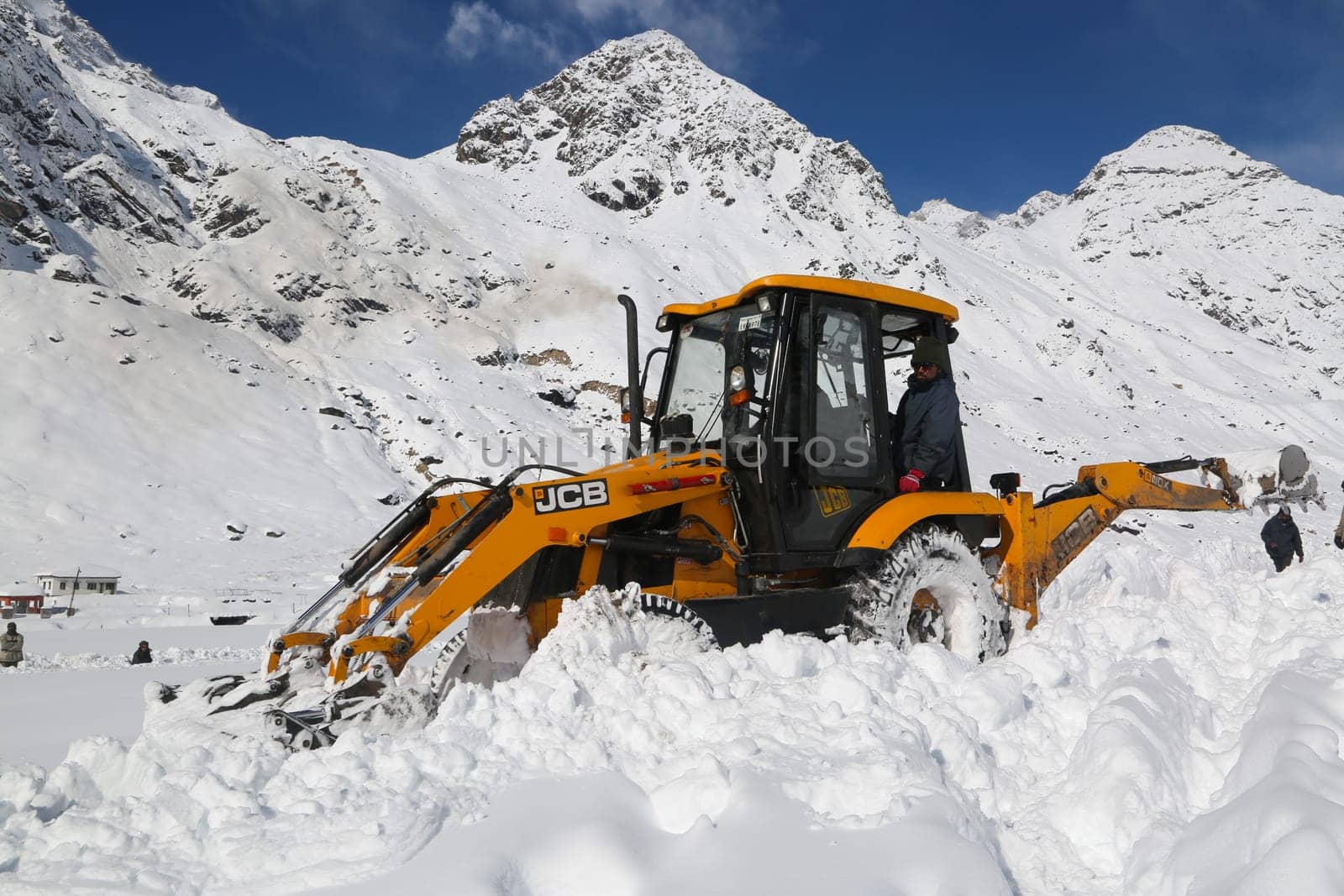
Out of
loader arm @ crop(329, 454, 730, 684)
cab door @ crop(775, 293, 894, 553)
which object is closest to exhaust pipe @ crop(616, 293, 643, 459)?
loader arm @ crop(329, 454, 730, 684)

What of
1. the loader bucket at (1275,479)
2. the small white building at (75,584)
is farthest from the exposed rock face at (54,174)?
the loader bucket at (1275,479)

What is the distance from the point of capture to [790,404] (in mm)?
4816

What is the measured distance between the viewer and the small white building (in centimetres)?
1705

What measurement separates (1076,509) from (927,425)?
64.4 inches

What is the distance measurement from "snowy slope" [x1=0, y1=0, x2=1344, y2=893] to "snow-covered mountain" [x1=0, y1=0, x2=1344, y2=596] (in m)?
0.24

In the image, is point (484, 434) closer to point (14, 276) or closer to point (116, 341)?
point (116, 341)

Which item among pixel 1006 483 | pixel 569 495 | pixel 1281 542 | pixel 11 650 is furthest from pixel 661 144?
pixel 569 495

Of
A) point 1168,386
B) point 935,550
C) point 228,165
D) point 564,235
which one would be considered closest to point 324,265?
point 228,165

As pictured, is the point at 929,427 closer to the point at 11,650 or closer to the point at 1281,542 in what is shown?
the point at 1281,542

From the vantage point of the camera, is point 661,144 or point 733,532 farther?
point 661,144

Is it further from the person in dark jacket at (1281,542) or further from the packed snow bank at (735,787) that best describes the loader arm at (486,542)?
the person in dark jacket at (1281,542)

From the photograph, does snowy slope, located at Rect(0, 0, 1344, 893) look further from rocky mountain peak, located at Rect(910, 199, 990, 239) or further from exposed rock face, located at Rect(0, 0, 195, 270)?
rocky mountain peak, located at Rect(910, 199, 990, 239)

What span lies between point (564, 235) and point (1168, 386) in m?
40.3

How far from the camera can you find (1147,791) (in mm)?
2936
